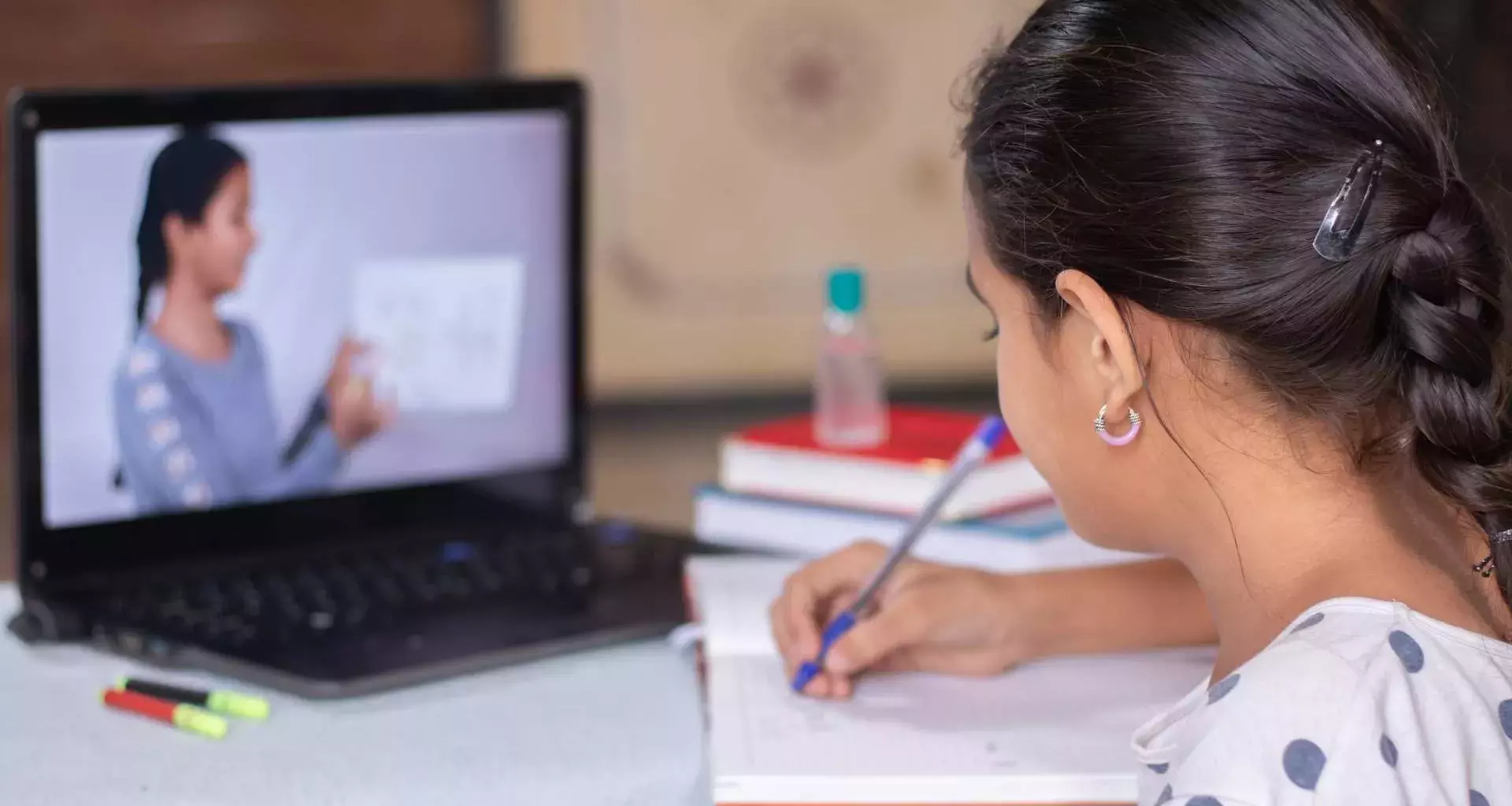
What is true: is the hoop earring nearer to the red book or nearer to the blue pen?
the blue pen

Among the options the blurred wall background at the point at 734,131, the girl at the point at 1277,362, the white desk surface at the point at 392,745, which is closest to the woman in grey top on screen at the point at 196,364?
the white desk surface at the point at 392,745

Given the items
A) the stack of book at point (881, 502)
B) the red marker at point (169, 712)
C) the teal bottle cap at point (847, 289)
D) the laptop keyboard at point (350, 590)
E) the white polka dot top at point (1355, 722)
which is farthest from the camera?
the teal bottle cap at point (847, 289)

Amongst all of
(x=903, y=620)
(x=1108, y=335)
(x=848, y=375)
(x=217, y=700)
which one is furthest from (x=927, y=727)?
(x=848, y=375)

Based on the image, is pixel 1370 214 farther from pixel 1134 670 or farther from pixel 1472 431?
pixel 1134 670

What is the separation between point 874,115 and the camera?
9.20 ft

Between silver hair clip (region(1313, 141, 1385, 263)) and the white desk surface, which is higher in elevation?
silver hair clip (region(1313, 141, 1385, 263))

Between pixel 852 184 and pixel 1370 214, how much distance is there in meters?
2.21

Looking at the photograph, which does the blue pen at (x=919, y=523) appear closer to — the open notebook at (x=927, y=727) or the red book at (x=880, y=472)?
the open notebook at (x=927, y=727)

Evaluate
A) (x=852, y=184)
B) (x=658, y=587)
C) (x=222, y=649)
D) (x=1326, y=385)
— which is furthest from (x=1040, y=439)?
(x=852, y=184)

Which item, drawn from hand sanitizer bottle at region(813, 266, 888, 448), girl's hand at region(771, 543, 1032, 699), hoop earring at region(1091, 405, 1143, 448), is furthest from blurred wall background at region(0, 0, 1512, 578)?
hoop earring at region(1091, 405, 1143, 448)

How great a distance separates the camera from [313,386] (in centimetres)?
104

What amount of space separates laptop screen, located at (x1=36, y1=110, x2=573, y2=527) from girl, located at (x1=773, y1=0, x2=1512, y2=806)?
45cm

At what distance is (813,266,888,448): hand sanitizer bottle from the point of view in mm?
1144

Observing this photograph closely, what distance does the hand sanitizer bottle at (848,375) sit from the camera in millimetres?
1144
